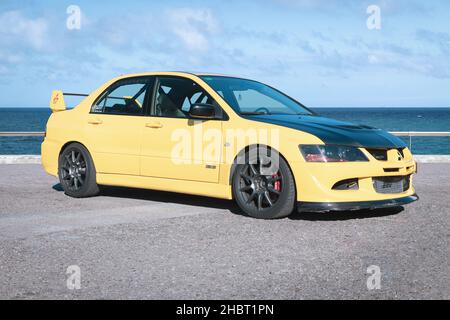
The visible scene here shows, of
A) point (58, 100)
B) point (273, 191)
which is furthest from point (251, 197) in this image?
point (58, 100)

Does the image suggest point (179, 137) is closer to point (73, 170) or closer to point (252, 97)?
point (252, 97)

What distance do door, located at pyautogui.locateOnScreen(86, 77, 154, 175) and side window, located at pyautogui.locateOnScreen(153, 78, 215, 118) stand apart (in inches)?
6.9

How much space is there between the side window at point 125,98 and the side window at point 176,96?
8.7 inches

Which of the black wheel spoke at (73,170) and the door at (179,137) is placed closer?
the door at (179,137)

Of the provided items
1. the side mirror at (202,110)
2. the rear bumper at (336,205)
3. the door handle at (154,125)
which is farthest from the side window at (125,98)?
the rear bumper at (336,205)

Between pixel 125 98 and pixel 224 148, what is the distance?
75.6 inches

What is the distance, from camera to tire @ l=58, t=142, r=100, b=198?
9125 mm

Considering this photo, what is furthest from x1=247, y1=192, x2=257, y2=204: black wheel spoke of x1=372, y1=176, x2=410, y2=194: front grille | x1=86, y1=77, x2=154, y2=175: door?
x1=86, y1=77, x2=154, y2=175: door

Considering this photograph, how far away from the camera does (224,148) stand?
7754mm

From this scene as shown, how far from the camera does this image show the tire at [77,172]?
9125 mm

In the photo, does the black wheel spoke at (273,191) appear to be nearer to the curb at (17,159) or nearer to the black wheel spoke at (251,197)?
the black wheel spoke at (251,197)

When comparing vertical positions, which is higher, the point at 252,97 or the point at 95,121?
the point at 252,97
